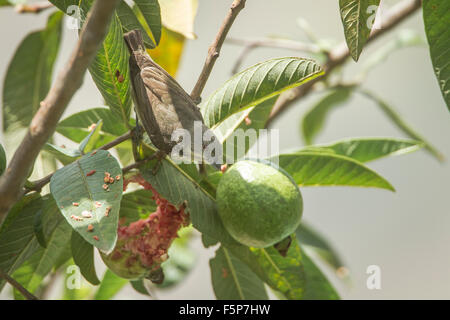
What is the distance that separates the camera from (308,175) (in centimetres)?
136

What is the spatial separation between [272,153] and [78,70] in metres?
0.74

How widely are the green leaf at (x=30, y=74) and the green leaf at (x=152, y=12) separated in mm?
785

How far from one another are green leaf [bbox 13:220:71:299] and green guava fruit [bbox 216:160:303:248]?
470 millimetres

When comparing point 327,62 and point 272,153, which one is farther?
point 327,62

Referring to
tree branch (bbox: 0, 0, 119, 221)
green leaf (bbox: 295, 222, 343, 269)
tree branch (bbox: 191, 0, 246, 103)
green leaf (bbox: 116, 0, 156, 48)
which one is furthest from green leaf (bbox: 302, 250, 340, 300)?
tree branch (bbox: 0, 0, 119, 221)

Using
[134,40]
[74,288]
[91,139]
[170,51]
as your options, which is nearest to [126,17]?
[134,40]

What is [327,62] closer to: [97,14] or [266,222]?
[266,222]

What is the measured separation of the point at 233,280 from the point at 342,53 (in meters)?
1.08

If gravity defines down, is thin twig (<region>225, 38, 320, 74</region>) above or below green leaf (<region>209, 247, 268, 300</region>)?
above

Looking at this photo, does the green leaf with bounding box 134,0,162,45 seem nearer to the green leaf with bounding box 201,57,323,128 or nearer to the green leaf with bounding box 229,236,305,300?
Result: the green leaf with bounding box 201,57,323,128

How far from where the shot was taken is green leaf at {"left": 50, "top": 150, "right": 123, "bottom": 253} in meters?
0.85

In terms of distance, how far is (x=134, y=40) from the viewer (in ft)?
4.16

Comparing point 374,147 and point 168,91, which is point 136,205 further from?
point 374,147

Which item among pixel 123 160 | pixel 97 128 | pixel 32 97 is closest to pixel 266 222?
pixel 97 128
